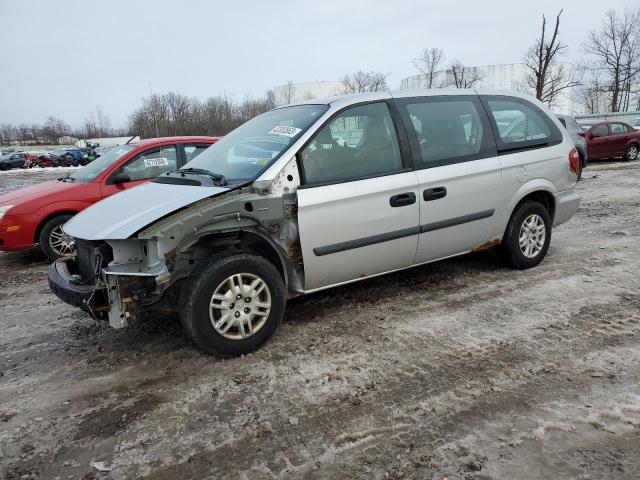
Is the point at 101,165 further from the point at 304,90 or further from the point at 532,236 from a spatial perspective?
the point at 304,90

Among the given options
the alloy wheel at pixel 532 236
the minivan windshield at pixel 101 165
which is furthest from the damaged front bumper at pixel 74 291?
the alloy wheel at pixel 532 236

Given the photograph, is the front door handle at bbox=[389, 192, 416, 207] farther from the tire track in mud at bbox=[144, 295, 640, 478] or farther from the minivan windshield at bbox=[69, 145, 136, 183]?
the minivan windshield at bbox=[69, 145, 136, 183]

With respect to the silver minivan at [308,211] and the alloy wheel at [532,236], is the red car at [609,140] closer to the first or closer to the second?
the alloy wheel at [532,236]

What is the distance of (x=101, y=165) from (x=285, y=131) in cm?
408

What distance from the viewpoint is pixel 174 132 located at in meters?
63.9

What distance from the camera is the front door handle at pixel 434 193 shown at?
4066mm

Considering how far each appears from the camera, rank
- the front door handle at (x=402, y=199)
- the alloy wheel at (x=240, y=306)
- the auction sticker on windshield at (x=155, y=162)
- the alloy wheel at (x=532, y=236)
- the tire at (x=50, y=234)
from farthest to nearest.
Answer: the auction sticker on windshield at (x=155, y=162), the tire at (x=50, y=234), the alloy wheel at (x=532, y=236), the front door handle at (x=402, y=199), the alloy wheel at (x=240, y=306)

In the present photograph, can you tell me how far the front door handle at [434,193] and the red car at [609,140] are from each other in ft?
46.6

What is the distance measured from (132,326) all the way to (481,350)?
2.87 m

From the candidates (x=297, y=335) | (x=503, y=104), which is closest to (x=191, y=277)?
(x=297, y=335)

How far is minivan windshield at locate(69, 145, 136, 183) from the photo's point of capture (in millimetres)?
6660

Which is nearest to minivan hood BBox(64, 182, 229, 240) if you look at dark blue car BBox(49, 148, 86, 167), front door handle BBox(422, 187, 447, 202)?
front door handle BBox(422, 187, 447, 202)

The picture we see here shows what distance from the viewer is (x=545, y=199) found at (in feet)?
16.6

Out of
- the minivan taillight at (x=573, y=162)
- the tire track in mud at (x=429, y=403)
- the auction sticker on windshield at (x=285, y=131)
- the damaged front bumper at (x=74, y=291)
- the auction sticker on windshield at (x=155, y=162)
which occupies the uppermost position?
the auction sticker on windshield at (x=285, y=131)
